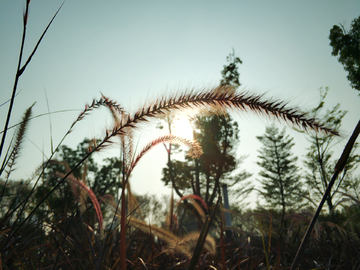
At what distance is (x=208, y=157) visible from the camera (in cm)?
1728

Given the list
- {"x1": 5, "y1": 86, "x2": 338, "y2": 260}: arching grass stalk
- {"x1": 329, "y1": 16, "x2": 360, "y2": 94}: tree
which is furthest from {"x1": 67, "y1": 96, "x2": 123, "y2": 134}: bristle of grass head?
{"x1": 329, "y1": 16, "x2": 360, "y2": 94}: tree

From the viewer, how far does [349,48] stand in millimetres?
15312

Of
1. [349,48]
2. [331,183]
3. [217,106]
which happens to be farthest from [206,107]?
[349,48]

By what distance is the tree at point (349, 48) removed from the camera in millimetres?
15086

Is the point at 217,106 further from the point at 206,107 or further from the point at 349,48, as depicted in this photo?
the point at 349,48

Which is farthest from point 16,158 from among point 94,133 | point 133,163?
point 133,163

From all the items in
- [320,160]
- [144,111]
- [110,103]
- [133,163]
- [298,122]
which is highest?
[320,160]

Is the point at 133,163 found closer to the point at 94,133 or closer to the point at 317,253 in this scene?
the point at 94,133

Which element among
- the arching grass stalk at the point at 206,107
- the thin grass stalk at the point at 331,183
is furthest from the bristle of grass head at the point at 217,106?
the thin grass stalk at the point at 331,183

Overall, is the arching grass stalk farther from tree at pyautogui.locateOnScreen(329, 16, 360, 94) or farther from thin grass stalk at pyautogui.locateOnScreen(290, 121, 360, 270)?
tree at pyautogui.locateOnScreen(329, 16, 360, 94)

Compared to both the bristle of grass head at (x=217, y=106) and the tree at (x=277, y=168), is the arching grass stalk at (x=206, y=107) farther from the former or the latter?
the tree at (x=277, y=168)

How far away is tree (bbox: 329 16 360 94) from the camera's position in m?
15.1

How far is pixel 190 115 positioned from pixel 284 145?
103ft

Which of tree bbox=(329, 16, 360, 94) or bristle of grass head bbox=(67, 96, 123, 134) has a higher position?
tree bbox=(329, 16, 360, 94)
